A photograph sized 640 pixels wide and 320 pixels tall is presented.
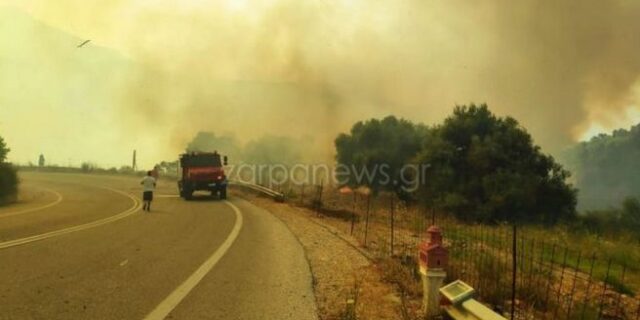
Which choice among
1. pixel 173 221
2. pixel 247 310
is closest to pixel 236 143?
pixel 173 221

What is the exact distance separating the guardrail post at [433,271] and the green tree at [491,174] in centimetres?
2023

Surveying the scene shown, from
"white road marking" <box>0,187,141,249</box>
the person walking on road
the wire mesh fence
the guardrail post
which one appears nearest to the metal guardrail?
the person walking on road

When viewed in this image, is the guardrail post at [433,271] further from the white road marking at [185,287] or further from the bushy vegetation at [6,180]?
the bushy vegetation at [6,180]

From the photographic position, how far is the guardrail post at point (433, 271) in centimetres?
613

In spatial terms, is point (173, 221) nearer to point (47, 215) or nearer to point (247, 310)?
point (47, 215)

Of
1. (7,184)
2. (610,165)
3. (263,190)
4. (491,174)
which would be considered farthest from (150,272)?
(610,165)

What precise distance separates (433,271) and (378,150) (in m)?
39.1

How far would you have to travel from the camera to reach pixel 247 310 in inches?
254

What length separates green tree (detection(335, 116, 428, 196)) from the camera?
42.5 meters

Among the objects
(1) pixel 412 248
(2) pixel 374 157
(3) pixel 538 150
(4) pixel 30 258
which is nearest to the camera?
(4) pixel 30 258

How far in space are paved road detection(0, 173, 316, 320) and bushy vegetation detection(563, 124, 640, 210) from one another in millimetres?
115992

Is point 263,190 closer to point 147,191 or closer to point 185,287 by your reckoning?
point 147,191

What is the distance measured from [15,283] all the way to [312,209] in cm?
2006

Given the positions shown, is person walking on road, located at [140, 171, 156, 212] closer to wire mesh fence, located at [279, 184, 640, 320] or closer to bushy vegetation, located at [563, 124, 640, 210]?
wire mesh fence, located at [279, 184, 640, 320]
